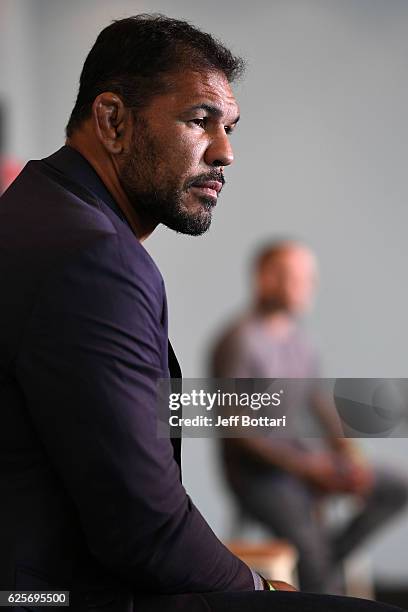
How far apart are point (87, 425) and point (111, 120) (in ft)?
1.30

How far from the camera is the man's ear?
1202mm

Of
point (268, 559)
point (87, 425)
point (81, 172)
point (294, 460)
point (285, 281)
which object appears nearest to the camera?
point (87, 425)

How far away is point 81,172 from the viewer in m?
1.17

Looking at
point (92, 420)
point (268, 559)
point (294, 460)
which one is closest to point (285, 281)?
point (294, 460)

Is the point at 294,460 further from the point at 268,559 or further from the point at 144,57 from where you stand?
the point at 144,57

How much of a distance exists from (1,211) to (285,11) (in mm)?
3767

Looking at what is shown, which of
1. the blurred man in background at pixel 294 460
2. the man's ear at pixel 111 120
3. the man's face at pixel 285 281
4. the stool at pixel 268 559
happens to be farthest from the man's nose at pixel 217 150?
the man's face at pixel 285 281

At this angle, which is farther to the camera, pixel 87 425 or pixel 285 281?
pixel 285 281

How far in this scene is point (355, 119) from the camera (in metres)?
4.50

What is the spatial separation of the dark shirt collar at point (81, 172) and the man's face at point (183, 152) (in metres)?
0.04

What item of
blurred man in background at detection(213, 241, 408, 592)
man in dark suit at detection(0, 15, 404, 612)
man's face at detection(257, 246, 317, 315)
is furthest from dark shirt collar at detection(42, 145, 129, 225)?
man's face at detection(257, 246, 317, 315)

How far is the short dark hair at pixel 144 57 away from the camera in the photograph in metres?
1.18

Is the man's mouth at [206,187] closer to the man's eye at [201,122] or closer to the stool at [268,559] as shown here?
the man's eye at [201,122]

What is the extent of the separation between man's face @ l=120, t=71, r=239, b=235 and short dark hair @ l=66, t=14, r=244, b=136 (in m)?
0.02
